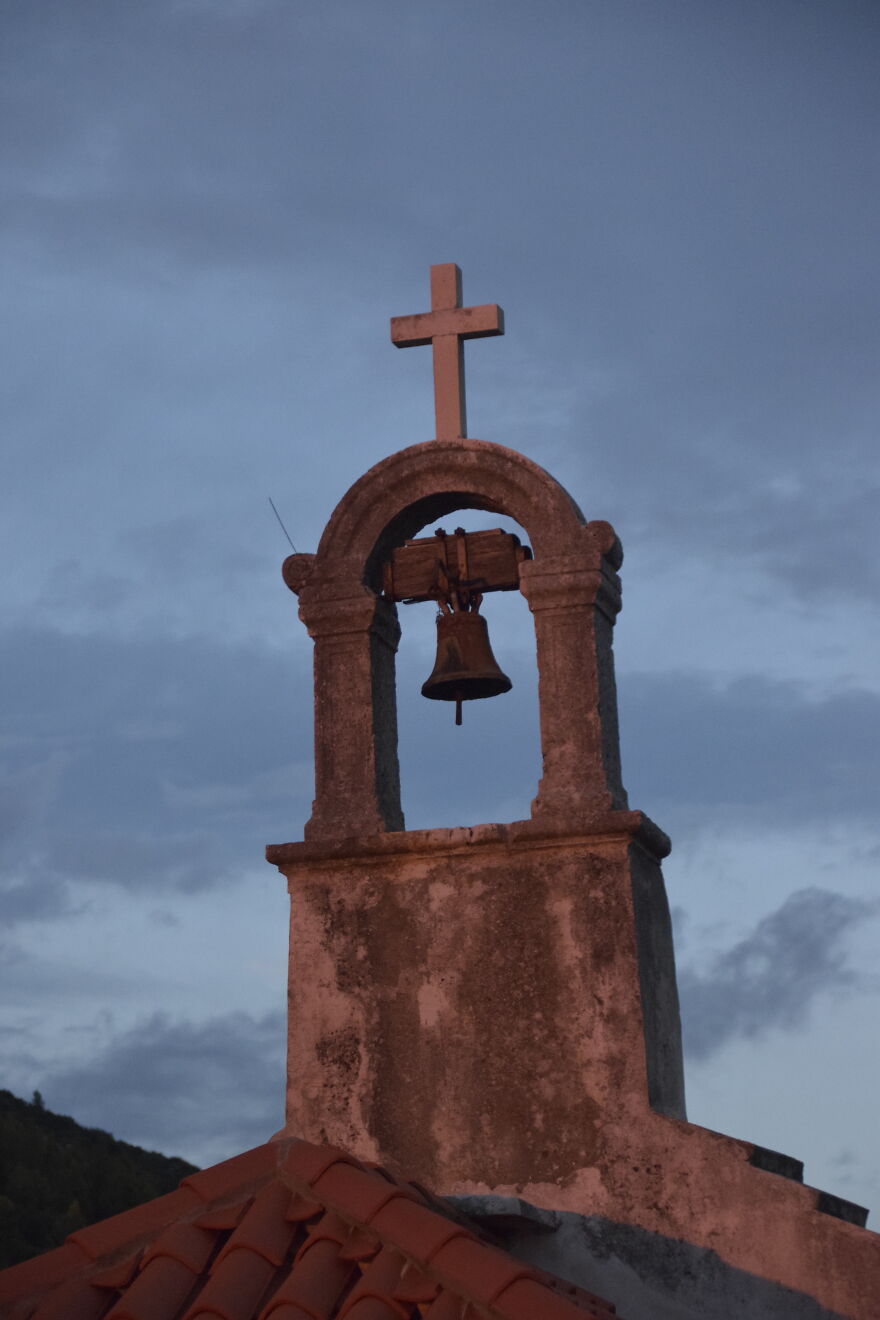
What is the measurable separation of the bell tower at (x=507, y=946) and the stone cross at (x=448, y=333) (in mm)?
21

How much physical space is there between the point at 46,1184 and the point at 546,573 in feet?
45.1

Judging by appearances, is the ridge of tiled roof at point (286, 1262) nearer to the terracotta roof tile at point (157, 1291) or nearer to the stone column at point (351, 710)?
the terracotta roof tile at point (157, 1291)

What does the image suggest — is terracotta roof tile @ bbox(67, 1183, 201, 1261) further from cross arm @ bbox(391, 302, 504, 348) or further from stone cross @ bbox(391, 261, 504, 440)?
cross arm @ bbox(391, 302, 504, 348)

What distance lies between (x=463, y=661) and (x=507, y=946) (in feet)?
4.12

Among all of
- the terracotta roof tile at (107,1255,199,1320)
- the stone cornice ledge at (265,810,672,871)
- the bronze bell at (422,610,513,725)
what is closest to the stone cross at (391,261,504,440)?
the bronze bell at (422,610,513,725)

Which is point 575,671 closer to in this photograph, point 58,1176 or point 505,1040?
point 505,1040

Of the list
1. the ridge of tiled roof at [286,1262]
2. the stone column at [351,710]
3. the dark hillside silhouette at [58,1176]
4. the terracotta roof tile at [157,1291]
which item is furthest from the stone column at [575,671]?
the dark hillside silhouette at [58,1176]

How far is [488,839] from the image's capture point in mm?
6500

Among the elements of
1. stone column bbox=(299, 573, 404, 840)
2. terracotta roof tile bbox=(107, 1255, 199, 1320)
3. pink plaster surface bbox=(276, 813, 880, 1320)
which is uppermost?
stone column bbox=(299, 573, 404, 840)

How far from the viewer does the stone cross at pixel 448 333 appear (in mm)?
7281

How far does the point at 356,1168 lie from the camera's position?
5.27m

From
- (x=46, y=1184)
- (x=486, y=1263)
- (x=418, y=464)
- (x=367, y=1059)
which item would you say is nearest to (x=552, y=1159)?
(x=367, y=1059)

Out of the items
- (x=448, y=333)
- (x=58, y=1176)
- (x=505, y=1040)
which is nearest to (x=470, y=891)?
(x=505, y=1040)

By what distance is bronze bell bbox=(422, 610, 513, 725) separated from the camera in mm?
7180
